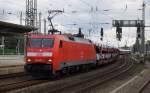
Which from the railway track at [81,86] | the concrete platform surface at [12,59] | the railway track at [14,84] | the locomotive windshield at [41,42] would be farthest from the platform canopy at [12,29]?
the concrete platform surface at [12,59]

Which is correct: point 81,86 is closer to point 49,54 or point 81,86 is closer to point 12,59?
point 49,54

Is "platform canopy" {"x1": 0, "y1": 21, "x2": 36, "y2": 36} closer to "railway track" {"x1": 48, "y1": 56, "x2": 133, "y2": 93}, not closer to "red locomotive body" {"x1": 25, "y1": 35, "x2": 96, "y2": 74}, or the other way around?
"red locomotive body" {"x1": 25, "y1": 35, "x2": 96, "y2": 74}

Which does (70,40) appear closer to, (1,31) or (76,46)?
(76,46)

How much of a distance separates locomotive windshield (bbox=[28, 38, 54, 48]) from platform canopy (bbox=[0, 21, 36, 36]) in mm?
4334

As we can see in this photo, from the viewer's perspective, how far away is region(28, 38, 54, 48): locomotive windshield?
27.8 metres

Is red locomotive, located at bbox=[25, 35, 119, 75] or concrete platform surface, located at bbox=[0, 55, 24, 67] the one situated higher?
red locomotive, located at bbox=[25, 35, 119, 75]

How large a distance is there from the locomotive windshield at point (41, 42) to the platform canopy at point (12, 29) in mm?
4334

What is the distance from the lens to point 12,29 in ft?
117

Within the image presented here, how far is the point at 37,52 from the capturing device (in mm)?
27516

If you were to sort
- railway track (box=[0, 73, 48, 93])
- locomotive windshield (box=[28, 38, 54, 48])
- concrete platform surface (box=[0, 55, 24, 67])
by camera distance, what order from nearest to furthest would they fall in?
1. railway track (box=[0, 73, 48, 93])
2. locomotive windshield (box=[28, 38, 54, 48])
3. concrete platform surface (box=[0, 55, 24, 67])

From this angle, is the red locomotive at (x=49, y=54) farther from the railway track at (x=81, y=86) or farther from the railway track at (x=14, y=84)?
the railway track at (x=81, y=86)

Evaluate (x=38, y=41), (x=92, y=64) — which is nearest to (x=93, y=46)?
(x=92, y=64)

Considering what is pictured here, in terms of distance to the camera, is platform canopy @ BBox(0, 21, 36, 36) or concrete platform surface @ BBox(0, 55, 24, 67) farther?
concrete platform surface @ BBox(0, 55, 24, 67)

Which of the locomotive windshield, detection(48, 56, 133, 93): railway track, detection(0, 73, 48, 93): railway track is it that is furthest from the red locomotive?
detection(48, 56, 133, 93): railway track
